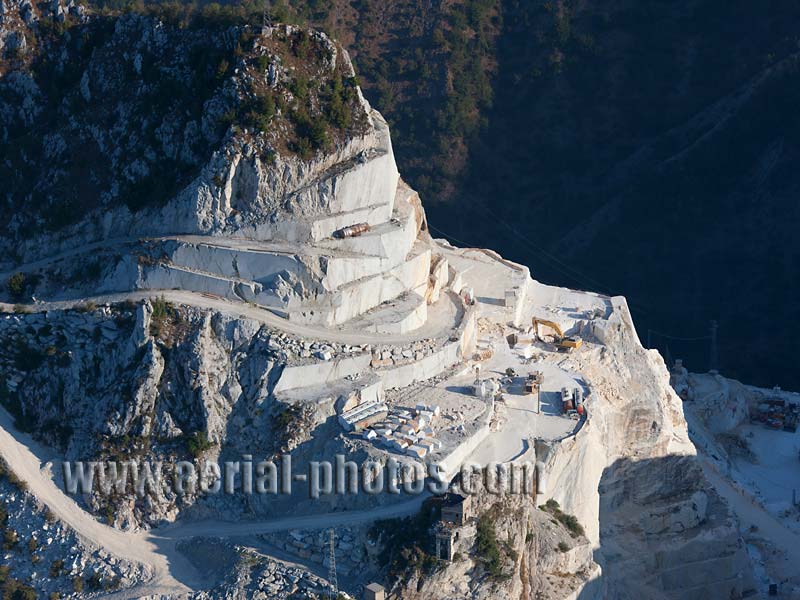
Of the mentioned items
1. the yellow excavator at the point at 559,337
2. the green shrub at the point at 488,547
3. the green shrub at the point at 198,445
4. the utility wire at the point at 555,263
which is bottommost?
the green shrub at the point at 488,547

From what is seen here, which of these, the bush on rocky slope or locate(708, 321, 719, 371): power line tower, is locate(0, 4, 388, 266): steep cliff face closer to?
the bush on rocky slope

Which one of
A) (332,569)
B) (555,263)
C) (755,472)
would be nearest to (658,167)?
(555,263)

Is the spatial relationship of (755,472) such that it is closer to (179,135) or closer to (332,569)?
(332,569)

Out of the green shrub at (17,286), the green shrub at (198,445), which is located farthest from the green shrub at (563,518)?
the green shrub at (17,286)

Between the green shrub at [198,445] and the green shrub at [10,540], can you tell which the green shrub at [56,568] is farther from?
the green shrub at [198,445]

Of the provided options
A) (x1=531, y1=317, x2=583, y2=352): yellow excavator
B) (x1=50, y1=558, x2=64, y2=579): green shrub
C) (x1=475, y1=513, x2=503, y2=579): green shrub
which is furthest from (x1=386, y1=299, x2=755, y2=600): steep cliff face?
(x1=50, y1=558, x2=64, y2=579): green shrub
